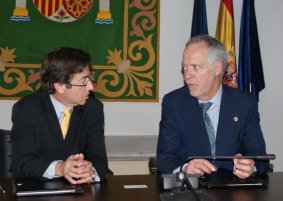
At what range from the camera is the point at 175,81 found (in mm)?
4320

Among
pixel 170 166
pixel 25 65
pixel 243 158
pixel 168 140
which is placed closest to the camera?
pixel 243 158

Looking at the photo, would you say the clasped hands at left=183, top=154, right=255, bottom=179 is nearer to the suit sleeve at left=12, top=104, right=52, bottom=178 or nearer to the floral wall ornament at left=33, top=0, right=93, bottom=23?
the suit sleeve at left=12, top=104, right=52, bottom=178

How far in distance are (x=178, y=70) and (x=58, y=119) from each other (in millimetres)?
2022

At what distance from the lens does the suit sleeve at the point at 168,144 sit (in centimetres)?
250

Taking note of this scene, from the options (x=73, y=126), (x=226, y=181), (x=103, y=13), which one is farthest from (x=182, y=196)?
(x=103, y=13)

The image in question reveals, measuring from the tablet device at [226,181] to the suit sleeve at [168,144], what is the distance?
1.07 ft

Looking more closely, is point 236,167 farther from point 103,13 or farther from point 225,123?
point 103,13

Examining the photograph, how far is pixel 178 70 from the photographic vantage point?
4.32 m

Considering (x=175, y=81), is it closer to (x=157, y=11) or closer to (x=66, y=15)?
(x=157, y=11)

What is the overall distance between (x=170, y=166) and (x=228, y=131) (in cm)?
43

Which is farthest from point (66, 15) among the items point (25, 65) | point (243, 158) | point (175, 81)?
point (243, 158)

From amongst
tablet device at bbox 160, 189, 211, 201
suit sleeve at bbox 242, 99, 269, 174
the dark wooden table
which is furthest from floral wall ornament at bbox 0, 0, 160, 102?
tablet device at bbox 160, 189, 211, 201

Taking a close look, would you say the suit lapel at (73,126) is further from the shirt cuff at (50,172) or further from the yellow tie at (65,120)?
the shirt cuff at (50,172)

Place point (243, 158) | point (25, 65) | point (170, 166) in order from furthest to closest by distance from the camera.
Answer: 1. point (25, 65)
2. point (170, 166)
3. point (243, 158)
